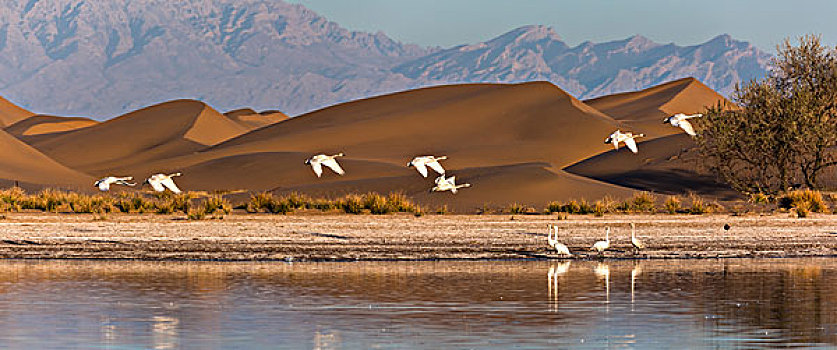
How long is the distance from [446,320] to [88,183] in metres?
49.2

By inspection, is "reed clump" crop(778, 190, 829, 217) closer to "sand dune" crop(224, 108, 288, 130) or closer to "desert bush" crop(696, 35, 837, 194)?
"desert bush" crop(696, 35, 837, 194)

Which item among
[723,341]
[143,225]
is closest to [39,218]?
[143,225]

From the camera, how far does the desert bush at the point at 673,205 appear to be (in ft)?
125

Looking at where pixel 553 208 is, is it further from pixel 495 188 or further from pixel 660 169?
pixel 660 169

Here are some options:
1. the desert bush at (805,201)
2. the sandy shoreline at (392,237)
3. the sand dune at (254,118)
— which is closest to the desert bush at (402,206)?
the sandy shoreline at (392,237)

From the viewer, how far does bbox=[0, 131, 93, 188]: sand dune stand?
63.5m

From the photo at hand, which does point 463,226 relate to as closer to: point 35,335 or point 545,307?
point 545,307

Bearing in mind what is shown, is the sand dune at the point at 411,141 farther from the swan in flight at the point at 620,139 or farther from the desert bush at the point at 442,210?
the swan in flight at the point at 620,139

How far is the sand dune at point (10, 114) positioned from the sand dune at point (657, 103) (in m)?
57.1

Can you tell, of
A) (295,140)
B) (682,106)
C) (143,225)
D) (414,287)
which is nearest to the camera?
(414,287)

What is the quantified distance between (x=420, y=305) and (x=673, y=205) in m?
21.0

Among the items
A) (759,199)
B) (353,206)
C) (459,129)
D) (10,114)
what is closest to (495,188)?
(353,206)

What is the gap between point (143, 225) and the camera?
32750mm

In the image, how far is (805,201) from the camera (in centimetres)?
3803
